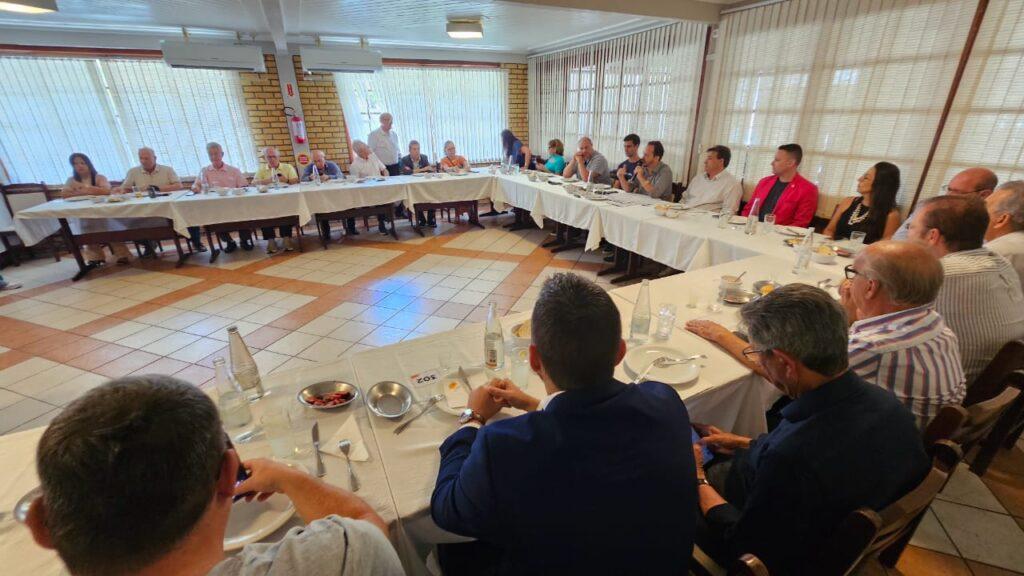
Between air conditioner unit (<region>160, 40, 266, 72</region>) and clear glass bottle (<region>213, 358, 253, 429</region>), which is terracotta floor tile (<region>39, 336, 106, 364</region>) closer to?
clear glass bottle (<region>213, 358, 253, 429</region>)

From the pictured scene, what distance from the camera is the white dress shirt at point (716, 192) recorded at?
415 centimetres

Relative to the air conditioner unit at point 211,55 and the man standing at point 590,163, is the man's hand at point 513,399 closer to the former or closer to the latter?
the man standing at point 590,163

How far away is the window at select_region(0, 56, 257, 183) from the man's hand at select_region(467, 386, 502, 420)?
275 inches

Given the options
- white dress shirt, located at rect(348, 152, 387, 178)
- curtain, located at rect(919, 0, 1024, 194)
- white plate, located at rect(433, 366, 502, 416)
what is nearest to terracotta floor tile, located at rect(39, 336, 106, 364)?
white plate, located at rect(433, 366, 502, 416)

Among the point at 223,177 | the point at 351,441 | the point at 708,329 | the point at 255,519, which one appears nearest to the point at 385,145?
the point at 223,177

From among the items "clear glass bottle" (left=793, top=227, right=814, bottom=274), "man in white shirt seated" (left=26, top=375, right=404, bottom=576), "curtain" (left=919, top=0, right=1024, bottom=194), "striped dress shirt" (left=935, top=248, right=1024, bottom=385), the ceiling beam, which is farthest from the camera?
the ceiling beam

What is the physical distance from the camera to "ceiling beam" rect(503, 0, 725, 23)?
3.83 metres

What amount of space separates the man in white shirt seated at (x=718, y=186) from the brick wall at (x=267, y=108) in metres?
6.09

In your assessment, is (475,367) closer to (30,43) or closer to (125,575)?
(125,575)

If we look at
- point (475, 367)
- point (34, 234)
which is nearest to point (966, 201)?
point (475, 367)

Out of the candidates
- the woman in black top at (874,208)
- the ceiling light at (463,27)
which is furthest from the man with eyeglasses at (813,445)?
the ceiling light at (463,27)

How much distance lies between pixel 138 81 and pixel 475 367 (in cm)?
724

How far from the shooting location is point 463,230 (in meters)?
6.31

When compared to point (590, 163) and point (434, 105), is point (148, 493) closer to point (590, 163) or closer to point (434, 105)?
point (590, 163)
